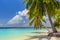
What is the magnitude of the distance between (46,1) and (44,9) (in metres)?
2.08

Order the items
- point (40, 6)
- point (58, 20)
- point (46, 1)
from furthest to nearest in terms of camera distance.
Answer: point (58, 20)
point (40, 6)
point (46, 1)

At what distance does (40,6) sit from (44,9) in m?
0.93

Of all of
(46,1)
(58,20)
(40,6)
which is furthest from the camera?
(58,20)

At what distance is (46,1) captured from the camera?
1795 cm

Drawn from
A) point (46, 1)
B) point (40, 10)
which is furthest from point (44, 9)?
point (46, 1)

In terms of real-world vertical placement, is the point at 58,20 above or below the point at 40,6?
below

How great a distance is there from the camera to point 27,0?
64.6 feet

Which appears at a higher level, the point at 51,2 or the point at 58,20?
the point at 51,2

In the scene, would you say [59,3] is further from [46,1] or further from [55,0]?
[46,1]

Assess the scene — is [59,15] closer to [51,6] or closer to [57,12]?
[57,12]

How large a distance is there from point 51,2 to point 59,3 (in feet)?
4.03

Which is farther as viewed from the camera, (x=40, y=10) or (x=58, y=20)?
(x=58, y=20)

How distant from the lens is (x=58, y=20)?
21.3 meters

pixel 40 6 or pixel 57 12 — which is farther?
pixel 57 12
